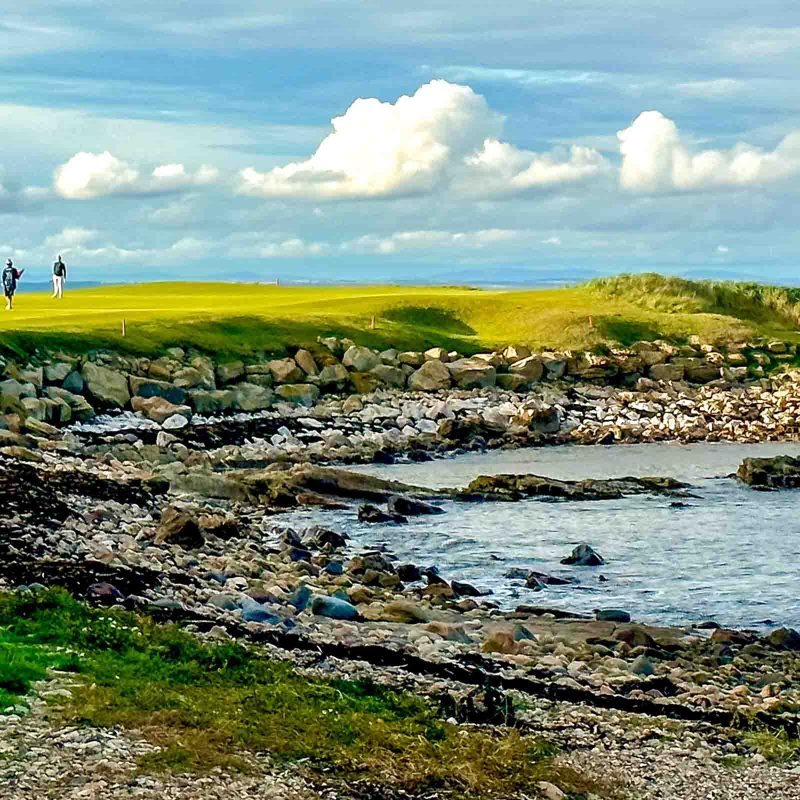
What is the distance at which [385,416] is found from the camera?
151ft

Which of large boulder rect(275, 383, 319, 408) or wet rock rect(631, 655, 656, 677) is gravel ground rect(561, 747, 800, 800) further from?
large boulder rect(275, 383, 319, 408)

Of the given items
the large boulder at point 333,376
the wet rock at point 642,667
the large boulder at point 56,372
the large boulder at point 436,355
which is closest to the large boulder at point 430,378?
the large boulder at point 436,355

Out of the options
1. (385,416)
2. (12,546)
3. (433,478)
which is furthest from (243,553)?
(385,416)

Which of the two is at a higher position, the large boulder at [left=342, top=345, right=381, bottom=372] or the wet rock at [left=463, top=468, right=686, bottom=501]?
the large boulder at [left=342, top=345, right=381, bottom=372]

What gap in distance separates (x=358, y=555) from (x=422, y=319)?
38719 mm

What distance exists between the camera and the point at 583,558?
24531 millimetres

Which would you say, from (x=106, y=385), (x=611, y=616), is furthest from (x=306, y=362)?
(x=611, y=616)

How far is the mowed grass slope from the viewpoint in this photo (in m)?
49.0

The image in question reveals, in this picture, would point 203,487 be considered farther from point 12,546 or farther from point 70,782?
point 70,782

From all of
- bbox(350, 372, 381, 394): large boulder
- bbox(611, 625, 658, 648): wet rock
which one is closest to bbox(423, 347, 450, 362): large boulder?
bbox(350, 372, 381, 394): large boulder

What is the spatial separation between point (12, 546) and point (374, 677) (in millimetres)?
7496

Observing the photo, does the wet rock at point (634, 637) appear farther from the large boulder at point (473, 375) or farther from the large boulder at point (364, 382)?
the large boulder at point (473, 375)

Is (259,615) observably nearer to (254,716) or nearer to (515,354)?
(254,716)

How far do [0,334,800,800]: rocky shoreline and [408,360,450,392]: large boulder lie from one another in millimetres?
163
